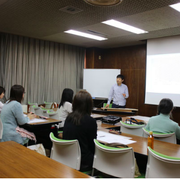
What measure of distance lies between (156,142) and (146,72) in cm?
450

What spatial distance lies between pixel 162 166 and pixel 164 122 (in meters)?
1.08

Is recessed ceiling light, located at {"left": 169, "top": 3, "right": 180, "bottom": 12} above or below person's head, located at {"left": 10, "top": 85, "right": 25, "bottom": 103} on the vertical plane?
above

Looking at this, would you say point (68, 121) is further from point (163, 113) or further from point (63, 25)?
point (63, 25)

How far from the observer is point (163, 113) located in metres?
2.75

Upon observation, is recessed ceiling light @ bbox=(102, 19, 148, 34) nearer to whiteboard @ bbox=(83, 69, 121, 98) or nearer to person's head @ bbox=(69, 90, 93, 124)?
whiteboard @ bbox=(83, 69, 121, 98)

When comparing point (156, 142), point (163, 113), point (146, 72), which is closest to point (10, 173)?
point (156, 142)

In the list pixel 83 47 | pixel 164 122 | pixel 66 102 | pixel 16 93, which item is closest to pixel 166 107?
pixel 164 122

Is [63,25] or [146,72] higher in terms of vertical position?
[63,25]

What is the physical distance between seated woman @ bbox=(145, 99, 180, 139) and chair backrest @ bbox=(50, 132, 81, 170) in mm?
1153

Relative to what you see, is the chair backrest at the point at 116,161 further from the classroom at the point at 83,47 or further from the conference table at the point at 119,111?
the conference table at the point at 119,111

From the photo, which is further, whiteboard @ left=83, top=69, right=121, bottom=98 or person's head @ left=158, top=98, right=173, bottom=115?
whiteboard @ left=83, top=69, right=121, bottom=98

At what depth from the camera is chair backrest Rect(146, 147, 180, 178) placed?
1604 millimetres

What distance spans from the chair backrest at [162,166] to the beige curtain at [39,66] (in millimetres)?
5361

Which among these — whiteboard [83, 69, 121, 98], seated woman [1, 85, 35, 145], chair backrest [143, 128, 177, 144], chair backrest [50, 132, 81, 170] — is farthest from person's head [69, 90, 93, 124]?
whiteboard [83, 69, 121, 98]
